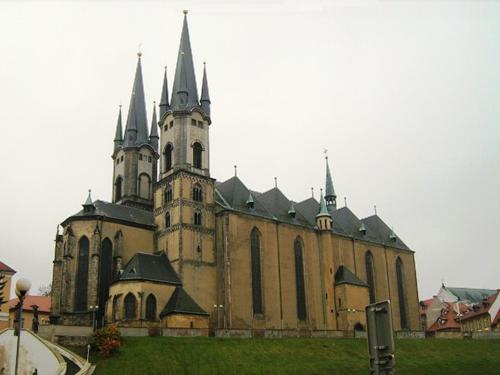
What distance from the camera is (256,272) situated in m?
75.0

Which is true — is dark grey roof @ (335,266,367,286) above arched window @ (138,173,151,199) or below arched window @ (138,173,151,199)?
below

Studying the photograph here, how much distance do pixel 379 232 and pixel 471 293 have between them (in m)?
43.3

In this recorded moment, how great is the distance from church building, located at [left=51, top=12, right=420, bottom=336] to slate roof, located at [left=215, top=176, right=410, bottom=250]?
0.86 ft

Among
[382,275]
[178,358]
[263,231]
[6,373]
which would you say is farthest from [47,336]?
[382,275]

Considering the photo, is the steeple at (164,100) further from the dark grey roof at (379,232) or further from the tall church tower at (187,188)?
the dark grey roof at (379,232)

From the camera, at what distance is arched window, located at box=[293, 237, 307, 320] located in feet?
259

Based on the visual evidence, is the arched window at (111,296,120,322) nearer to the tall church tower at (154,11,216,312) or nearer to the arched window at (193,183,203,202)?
the tall church tower at (154,11,216,312)

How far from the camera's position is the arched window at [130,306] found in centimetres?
6481

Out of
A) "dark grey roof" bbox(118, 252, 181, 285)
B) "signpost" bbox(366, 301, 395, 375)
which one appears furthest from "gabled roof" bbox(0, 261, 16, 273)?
"signpost" bbox(366, 301, 395, 375)

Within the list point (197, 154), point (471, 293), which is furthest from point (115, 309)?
point (471, 293)

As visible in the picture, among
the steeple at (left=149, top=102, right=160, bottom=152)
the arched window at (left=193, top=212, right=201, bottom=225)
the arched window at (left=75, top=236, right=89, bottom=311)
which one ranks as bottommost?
the arched window at (left=75, top=236, right=89, bottom=311)

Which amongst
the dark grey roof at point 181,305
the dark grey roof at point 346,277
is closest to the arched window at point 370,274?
the dark grey roof at point 346,277

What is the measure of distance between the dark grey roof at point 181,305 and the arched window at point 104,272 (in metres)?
8.40

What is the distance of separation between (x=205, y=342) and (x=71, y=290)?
2134 cm
